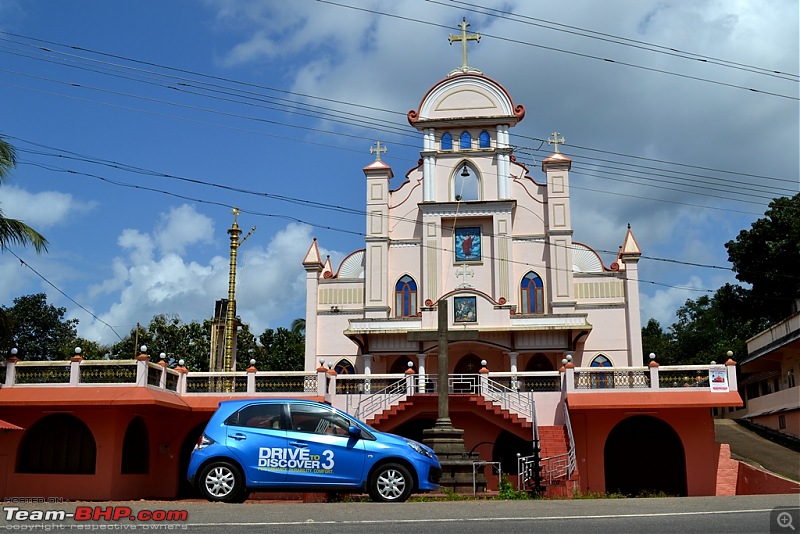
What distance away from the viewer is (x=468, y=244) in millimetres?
34375

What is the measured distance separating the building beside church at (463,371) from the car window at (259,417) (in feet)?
20.7

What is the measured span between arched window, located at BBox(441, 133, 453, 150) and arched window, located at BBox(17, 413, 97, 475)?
18.6m

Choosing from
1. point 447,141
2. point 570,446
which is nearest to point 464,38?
point 447,141

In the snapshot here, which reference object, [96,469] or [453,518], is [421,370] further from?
[453,518]

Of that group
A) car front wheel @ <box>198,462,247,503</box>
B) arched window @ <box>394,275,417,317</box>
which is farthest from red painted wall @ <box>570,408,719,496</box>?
car front wheel @ <box>198,462,247,503</box>

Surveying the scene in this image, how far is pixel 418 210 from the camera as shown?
34875 mm

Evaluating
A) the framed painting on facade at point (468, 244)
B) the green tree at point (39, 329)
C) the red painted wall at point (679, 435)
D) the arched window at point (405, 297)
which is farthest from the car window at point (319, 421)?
the green tree at point (39, 329)

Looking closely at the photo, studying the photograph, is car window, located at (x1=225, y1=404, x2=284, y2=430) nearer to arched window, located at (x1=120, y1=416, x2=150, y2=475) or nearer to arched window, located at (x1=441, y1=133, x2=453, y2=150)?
arched window, located at (x1=120, y1=416, x2=150, y2=475)

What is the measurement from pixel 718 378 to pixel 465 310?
1004 cm

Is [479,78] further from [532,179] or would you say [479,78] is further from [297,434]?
[297,434]

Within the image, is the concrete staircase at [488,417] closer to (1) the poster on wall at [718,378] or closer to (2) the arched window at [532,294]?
(1) the poster on wall at [718,378]

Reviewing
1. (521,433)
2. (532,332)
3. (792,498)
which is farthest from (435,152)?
(792,498)

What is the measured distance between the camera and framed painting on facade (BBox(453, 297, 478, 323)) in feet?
103

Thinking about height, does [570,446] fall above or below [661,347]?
below
